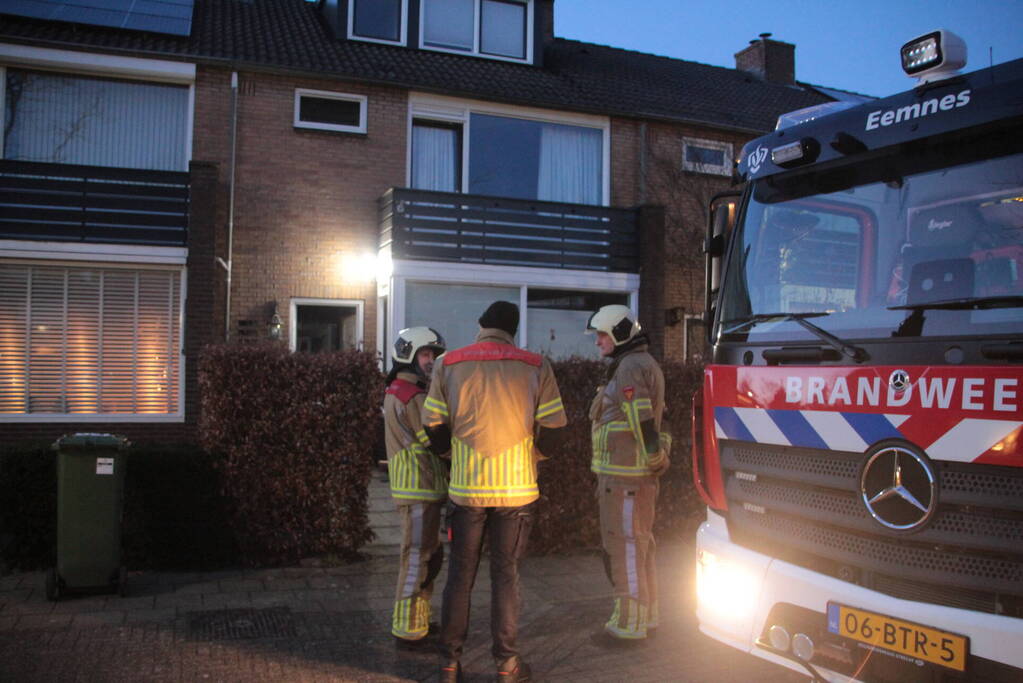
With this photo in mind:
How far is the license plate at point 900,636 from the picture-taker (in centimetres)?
295

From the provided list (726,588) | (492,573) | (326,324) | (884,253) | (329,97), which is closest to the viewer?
(884,253)

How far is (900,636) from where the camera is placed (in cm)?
311

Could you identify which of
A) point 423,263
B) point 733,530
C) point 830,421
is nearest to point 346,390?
point 733,530

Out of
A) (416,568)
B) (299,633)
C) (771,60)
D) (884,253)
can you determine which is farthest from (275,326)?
(771,60)

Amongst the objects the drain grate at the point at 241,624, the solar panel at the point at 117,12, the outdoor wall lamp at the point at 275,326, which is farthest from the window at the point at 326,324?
the drain grate at the point at 241,624

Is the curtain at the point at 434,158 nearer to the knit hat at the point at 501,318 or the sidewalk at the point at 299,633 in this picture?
the sidewalk at the point at 299,633

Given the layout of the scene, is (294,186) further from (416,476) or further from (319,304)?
(416,476)

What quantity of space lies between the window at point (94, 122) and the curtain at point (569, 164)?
5.83m

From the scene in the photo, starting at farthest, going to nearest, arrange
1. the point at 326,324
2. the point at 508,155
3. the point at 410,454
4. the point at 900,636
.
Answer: the point at 508,155 < the point at 326,324 < the point at 410,454 < the point at 900,636

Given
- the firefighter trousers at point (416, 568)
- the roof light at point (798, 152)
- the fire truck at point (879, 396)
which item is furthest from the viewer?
the firefighter trousers at point (416, 568)

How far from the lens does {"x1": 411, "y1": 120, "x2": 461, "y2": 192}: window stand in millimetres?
13820

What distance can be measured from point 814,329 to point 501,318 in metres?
1.63

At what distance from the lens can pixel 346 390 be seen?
22.2ft

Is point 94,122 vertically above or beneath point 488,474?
above
